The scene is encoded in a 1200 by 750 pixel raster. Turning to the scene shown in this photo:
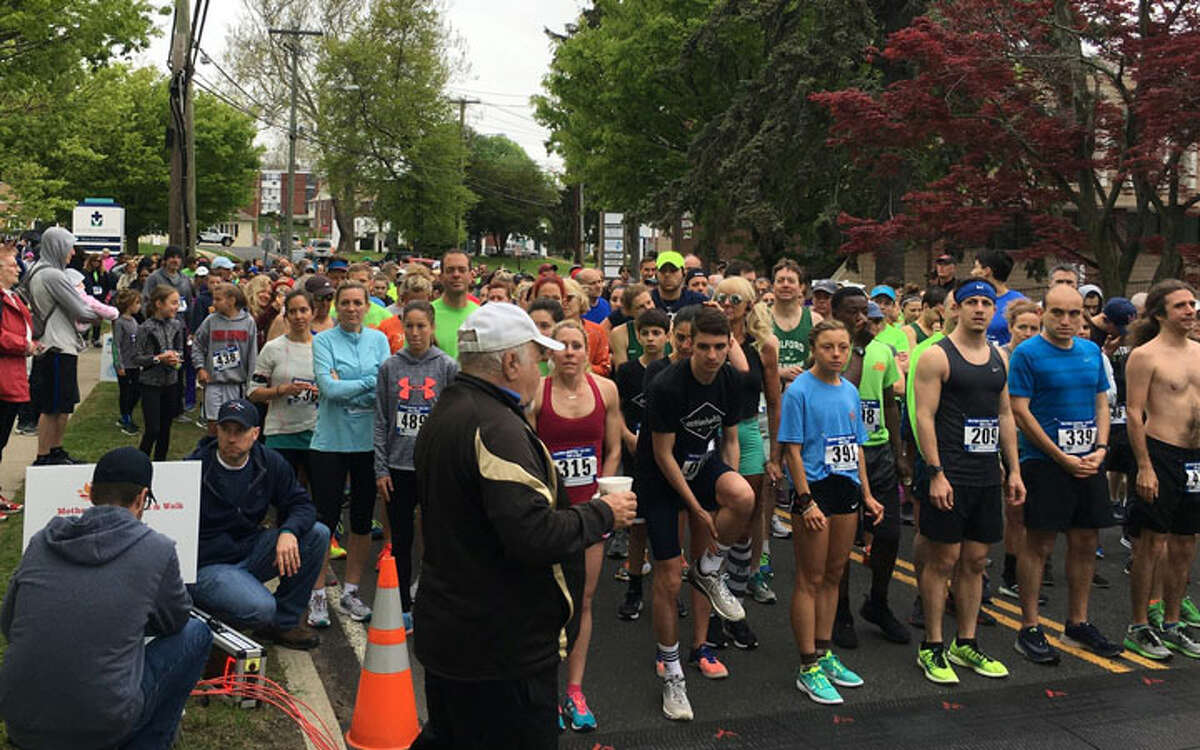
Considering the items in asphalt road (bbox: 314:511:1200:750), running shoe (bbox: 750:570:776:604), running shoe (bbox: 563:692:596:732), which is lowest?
asphalt road (bbox: 314:511:1200:750)

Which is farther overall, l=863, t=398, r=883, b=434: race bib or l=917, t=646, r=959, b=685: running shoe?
l=863, t=398, r=883, b=434: race bib

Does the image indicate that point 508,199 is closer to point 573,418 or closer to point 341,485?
point 341,485

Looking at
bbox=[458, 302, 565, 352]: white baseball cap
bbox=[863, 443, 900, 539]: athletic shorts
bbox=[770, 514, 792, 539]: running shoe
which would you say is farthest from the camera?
bbox=[770, 514, 792, 539]: running shoe

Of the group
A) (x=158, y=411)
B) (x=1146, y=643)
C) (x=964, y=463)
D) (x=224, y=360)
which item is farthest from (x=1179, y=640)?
(x=158, y=411)

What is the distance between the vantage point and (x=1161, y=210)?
1590cm

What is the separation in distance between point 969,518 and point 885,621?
38.6 inches

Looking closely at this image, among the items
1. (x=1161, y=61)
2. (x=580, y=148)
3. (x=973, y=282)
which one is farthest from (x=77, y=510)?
(x=580, y=148)

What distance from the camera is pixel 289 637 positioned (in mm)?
5875

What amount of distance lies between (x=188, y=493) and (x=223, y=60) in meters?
52.4

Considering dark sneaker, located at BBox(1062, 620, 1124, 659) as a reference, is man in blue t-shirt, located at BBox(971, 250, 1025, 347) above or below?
above

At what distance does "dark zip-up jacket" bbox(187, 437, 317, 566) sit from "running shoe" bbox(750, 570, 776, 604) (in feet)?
10.1

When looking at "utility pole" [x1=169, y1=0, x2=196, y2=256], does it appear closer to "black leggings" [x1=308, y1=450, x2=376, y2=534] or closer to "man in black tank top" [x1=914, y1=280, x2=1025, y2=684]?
"black leggings" [x1=308, y1=450, x2=376, y2=534]

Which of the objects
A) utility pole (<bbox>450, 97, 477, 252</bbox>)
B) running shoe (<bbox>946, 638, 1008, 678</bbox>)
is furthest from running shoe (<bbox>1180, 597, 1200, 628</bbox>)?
utility pole (<bbox>450, 97, 477, 252</bbox>)

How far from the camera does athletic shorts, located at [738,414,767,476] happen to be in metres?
6.41
